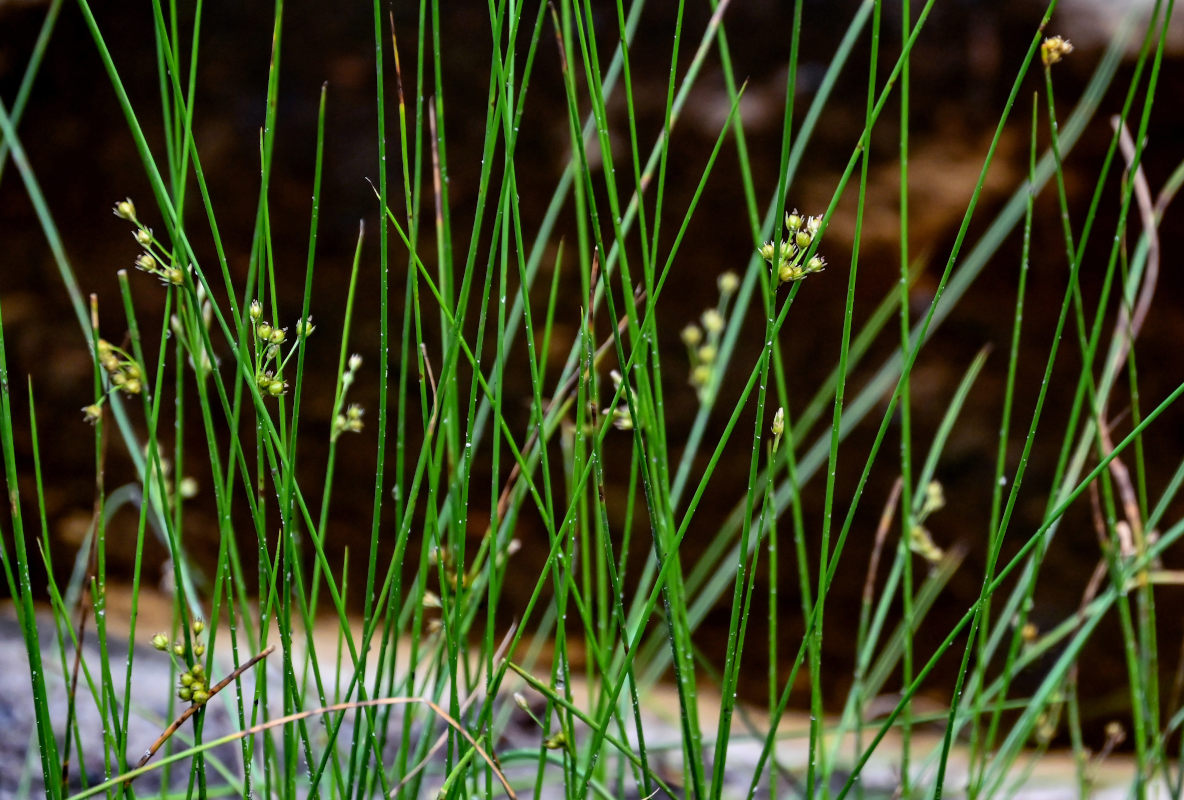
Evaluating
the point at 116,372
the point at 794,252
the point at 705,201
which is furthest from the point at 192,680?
the point at 705,201

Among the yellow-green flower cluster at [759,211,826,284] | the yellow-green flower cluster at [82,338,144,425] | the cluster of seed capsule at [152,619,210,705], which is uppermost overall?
the yellow-green flower cluster at [759,211,826,284]

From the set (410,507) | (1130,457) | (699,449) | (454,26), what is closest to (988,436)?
(1130,457)

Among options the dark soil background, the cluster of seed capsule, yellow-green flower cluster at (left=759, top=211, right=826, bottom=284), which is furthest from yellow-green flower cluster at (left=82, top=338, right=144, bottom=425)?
the dark soil background

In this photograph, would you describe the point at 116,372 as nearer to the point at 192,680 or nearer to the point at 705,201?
the point at 192,680

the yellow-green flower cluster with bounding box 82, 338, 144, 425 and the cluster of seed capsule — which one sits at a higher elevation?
the yellow-green flower cluster with bounding box 82, 338, 144, 425

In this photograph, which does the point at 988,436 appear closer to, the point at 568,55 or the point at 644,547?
the point at 644,547

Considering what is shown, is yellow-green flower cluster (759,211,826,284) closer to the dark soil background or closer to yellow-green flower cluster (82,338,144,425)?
yellow-green flower cluster (82,338,144,425)

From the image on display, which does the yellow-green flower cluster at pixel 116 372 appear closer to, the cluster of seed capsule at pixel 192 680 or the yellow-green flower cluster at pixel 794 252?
the cluster of seed capsule at pixel 192 680

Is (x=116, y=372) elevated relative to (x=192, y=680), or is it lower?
elevated
